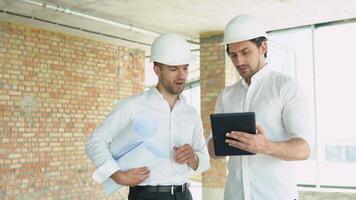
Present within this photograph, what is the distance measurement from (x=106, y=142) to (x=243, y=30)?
1024mm

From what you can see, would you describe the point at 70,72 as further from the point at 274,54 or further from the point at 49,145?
the point at 274,54

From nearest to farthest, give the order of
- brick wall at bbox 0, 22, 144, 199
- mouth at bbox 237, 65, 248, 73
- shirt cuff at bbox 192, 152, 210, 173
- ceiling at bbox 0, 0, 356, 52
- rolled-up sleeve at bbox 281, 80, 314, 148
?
rolled-up sleeve at bbox 281, 80, 314, 148
mouth at bbox 237, 65, 248, 73
shirt cuff at bbox 192, 152, 210, 173
ceiling at bbox 0, 0, 356, 52
brick wall at bbox 0, 22, 144, 199

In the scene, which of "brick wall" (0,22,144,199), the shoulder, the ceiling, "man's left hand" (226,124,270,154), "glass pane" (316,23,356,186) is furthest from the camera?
"glass pane" (316,23,356,186)

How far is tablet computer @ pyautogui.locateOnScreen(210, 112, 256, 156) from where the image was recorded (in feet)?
5.84

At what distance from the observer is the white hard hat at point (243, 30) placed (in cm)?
206

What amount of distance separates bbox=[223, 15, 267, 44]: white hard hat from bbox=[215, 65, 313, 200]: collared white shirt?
186mm

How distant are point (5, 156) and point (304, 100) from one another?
6.11m

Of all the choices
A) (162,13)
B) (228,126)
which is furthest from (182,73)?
(162,13)

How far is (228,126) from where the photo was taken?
184cm

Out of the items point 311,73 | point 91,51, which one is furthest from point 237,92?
point 91,51

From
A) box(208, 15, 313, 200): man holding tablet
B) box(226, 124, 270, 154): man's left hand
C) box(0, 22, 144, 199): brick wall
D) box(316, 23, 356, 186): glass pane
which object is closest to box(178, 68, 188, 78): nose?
box(208, 15, 313, 200): man holding tablet

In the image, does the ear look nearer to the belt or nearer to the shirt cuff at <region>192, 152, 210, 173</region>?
the shirt cuff at <region>192, 152, 210, 173</region>

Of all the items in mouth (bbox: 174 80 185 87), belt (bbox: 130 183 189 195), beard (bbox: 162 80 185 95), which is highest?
mouth (bbox: 174 80 185 87)

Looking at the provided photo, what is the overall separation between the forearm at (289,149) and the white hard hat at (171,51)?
919mm
